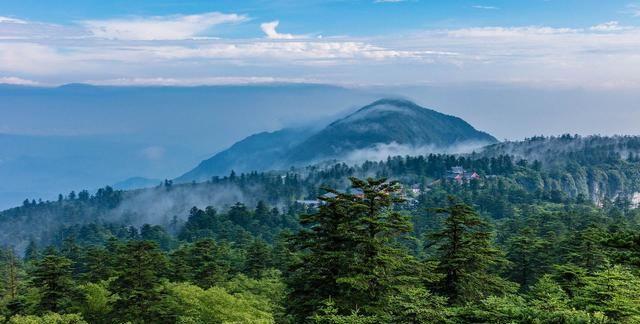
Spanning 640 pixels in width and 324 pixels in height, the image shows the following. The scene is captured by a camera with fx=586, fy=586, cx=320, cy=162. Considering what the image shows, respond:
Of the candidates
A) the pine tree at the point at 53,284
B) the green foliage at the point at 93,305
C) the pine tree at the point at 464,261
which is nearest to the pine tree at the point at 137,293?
the pine tree at the point at 53,284

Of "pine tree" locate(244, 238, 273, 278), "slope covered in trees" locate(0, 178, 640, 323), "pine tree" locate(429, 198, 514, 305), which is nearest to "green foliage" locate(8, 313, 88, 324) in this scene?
"slope covered in trees" locate(0, 178, 640, 323)

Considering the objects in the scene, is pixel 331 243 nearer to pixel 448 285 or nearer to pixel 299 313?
pixel 299 313

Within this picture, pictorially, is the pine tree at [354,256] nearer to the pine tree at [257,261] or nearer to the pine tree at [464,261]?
the pine tree at [464,261]

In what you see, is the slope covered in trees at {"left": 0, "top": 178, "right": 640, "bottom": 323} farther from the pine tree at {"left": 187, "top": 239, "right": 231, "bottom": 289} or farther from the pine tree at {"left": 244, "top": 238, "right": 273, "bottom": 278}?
the pine tree at {"left": 244, "top": 238, "right": 273, "bottom": 278}

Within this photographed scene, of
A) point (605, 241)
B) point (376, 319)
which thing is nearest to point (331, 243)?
point (376, 319)

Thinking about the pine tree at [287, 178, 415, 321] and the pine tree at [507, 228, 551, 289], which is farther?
the pine tree at [507, 228, 551, 289]

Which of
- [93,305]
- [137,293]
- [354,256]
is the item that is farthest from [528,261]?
[93,305]
